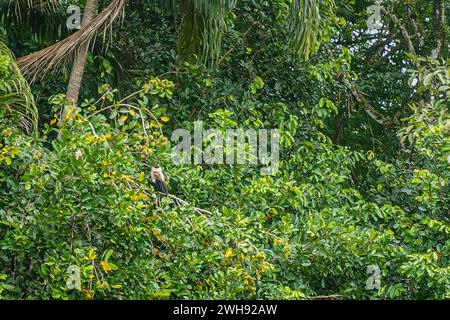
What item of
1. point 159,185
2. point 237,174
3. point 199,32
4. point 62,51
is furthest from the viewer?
point 237,174

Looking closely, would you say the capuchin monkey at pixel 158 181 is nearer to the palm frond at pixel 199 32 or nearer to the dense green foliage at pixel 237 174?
the dense green foliage at pixel 237 174

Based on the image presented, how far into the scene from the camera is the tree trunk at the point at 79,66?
29.3 feet

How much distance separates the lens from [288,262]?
8836 millimetres

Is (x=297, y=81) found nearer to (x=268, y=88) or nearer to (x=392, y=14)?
(x=268, y=88)

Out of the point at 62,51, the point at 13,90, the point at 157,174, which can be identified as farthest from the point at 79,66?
the point at 157,174

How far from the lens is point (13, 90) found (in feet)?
27.5

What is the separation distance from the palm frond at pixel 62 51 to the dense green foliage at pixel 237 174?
413mm

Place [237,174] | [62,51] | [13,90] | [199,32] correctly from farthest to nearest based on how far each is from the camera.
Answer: [237,174] < [199,32] < [62,51] < [13,90]

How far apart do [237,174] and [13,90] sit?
7.23 feet

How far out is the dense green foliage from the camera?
24.8 feet

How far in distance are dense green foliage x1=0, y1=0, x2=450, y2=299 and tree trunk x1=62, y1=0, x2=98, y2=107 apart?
0.21 meters

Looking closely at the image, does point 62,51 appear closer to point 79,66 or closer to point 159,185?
point 79,66

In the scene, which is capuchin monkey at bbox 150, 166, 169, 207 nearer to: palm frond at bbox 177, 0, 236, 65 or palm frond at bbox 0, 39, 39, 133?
palm frond at bbox 0, 39, 39, 133

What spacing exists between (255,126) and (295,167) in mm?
646
